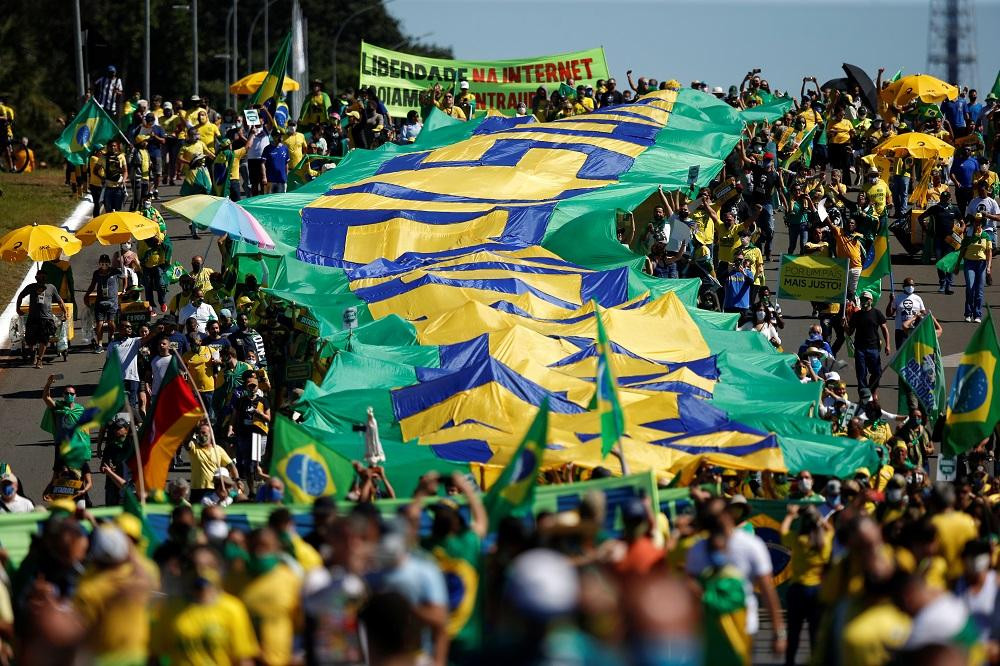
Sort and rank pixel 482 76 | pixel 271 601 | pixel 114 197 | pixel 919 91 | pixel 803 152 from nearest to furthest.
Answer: pixel 271 601 → pixel 114 197 → pixel 803 152 → pixel 919 91 → pixel 482 76

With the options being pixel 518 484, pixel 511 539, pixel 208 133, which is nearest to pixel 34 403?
pixel 208 133

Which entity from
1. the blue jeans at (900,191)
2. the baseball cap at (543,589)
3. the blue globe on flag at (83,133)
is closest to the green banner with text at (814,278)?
the blue jeans at (900,191)

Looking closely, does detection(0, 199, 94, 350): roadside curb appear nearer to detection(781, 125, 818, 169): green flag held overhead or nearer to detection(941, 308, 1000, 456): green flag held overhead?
detection(781, 125, 818, 169): green flag held overhead

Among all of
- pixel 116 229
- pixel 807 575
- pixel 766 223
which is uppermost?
pixel 116 229

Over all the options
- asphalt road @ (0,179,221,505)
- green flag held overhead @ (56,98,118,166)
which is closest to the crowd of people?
asphalt road @ (0,179,221,505)

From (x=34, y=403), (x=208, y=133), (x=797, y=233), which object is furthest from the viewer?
(x=208, y=133)

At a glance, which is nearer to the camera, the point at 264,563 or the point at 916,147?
the point at 264,563

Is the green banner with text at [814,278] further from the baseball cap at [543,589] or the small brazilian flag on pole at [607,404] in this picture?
the baseball cap at [543,589]

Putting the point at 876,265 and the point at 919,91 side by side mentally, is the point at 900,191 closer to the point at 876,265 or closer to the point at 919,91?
the point at 919,91

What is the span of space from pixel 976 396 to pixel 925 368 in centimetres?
235

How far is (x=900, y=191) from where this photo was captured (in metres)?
32.1

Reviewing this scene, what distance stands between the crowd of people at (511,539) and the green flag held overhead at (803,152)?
7.18ft

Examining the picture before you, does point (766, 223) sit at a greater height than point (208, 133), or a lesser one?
lesser

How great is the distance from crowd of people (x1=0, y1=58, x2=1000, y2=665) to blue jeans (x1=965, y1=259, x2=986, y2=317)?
0.10ft
